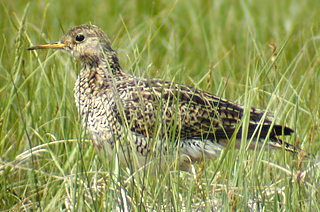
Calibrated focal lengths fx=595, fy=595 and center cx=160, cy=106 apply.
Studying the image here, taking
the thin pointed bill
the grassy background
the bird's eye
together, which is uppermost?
the bird's eye

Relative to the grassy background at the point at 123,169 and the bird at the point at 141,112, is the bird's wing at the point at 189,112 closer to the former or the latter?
the bird at the point at 141,112

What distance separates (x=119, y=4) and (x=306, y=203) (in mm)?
8600

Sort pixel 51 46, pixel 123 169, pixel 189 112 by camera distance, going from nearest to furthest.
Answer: pixel 123 169 < pixel 189 112 < pixel 51 46

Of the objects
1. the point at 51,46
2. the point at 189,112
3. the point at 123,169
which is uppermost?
the point at 51,46

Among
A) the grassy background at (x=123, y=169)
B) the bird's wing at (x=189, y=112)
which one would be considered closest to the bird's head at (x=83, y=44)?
the grassy background at (x=123, y=169)

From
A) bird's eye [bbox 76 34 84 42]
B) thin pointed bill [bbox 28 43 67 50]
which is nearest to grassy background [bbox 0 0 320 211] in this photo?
thin pointed bill [bbox 28 43 67 50]

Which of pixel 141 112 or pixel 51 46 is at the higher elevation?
pixel 51 46

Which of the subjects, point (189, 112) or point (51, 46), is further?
point (51, 46)

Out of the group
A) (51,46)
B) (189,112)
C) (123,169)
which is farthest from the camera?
(51,46)

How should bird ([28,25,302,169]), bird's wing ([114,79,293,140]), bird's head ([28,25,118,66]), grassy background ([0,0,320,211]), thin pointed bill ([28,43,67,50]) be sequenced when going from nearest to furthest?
1. grassy background ([0,0,320,211])
2. bird ([28,25,302,169])
3. bird's wing ([114,79,293,140])
4. thin pointed bill ([28,43,67,50])
5. bird's head ([28,25,118,66])

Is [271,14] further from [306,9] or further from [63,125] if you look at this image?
[63,125]

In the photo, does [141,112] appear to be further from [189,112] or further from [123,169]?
[123,169]

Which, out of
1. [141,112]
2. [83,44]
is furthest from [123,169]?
[83,44]

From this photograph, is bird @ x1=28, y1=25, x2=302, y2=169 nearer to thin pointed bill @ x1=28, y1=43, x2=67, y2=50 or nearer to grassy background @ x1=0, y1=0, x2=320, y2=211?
thin pointed bill @ x1=28, y1=43, x2=67, y2=50
